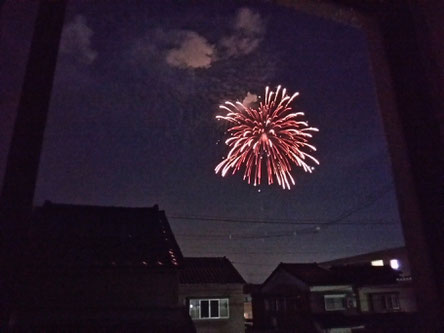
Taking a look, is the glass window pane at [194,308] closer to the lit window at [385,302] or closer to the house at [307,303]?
the house at [307,303]

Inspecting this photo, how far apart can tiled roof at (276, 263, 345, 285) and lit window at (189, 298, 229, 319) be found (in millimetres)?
7752

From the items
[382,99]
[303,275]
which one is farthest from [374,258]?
[382,99]

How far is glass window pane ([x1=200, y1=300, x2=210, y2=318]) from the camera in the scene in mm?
22516

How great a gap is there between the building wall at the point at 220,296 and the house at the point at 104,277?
6641mm

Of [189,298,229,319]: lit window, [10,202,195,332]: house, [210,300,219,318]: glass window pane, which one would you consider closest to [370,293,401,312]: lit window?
[189,298,229,319]: lit window

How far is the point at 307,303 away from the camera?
26781 mm

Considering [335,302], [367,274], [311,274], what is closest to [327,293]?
[335,302]

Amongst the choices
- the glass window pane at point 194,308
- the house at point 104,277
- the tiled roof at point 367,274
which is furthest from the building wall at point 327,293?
the house at point 104,277

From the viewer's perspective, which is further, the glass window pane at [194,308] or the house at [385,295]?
the house at [385,295]

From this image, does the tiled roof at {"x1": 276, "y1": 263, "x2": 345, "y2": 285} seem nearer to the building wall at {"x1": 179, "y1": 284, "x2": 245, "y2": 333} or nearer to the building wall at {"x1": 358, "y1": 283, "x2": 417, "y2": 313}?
the building wall at {"x1": 358, "y1": 283, "x2": 417, "y2": 313}

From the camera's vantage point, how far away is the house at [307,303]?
2462cm

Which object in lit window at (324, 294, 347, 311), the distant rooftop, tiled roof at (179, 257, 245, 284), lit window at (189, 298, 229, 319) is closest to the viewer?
Result: lit window at (189, 298, 229, 319)

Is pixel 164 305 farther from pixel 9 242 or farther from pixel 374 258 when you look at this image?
pixel 374 258

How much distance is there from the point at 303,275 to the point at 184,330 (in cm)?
1867
